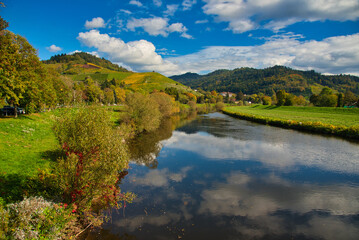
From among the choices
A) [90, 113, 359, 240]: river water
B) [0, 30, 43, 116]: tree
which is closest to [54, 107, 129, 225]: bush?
[90, 113, 359, 240]: river water

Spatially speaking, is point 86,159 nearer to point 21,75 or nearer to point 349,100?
point 21,75

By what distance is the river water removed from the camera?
1295cm

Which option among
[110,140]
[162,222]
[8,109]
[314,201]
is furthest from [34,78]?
[314,201]

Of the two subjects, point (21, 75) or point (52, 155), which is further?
point (21, 75)

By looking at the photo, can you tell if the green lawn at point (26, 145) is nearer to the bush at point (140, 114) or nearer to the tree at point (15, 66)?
the tree at point (15, 66)

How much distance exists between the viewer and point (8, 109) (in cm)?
3281

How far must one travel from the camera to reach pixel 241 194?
1777 centimetres

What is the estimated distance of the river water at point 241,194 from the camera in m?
13.0

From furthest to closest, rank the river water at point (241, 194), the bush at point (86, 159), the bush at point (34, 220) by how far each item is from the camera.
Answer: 1. the river water at point (241, 194)
2. the bush at point (86, 159)
3. the bush at point (34, 220)

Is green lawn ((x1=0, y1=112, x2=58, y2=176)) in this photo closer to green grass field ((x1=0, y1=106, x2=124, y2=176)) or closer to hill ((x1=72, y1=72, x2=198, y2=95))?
green grass field ((x1=0, y1=106, x2=124, y2=176))

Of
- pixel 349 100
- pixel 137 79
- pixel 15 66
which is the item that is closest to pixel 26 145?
pixel 15 66

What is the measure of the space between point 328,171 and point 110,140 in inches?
963

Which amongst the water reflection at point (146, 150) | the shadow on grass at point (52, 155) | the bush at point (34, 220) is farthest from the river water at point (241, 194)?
the shadow on grass at point (52, 155)

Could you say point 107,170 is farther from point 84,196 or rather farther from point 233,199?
point 233,199
